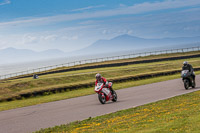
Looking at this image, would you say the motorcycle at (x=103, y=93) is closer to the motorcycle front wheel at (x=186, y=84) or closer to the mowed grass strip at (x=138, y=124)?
the mowed grass strip at (x=138, y=124)

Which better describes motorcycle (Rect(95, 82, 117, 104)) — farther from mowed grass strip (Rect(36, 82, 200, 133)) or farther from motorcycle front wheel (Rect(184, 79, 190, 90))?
motorcycle front wheel (Rect(184, 79, 190, 90))

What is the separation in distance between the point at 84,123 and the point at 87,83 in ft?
67.0

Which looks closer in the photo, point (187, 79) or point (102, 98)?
point (102, 98)

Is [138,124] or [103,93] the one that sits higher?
[103,93]

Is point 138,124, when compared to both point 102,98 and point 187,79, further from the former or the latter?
point 187,79

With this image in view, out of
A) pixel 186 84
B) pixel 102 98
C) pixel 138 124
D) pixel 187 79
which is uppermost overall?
pixel 187 79

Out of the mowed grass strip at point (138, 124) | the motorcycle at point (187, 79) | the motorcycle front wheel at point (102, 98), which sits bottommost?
the mowed grass strip at point (138, 124)

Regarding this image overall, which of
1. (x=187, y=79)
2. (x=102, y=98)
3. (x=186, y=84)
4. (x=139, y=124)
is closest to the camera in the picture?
(x=139, y=124)

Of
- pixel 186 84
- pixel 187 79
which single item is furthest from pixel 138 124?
pixel 187 79

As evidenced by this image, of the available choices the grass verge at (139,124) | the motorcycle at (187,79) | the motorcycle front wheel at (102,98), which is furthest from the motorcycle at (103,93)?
the motorcycle at (187,79)

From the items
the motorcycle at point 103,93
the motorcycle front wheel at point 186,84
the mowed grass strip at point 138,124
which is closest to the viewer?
the mowed grass strip at point 138,124

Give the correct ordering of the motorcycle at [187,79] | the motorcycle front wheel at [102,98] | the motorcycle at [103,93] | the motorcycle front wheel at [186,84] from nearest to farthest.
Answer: the motorcycle front wheel at [102,98] → the motorcycle at [103,93] → the motorcycle front wheel at [186,84] → the motorcycle at [187,79]

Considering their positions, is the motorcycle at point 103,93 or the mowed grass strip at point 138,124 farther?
the motorcycle at point 103,93

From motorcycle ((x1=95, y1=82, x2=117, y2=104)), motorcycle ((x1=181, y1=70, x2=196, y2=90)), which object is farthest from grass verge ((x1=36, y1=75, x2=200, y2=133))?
motorcycle ((x1=181, y1=70, x2=196, y2=90))
